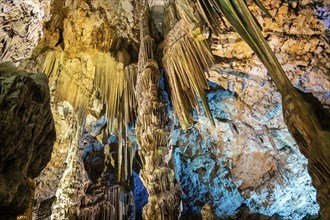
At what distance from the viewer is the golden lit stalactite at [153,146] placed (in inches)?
143

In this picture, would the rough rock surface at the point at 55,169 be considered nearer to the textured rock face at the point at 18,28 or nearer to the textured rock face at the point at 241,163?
the textured rock face at the point at 241,163

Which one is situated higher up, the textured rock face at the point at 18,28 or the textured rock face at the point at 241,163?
the textured rock face at the point at 18,28

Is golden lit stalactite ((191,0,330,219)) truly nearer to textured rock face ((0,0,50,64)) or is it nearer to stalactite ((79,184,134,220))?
textured rock face ((0,0,50,64))

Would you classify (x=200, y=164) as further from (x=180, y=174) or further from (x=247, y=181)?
(x=247, y=181)

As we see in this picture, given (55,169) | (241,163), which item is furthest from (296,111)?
(55,169)

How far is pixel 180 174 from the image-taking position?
6.57 metres

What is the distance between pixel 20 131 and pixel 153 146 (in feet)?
7.12

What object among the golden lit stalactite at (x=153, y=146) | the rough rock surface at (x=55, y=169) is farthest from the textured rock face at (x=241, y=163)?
the rough rock surface at (x=55, y=169)

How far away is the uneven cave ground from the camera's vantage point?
413 cm

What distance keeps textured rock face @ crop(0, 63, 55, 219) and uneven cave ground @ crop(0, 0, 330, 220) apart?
1709 millimetres

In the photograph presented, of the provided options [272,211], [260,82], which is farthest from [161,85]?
[272,211]

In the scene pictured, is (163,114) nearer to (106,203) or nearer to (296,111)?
(296,111)

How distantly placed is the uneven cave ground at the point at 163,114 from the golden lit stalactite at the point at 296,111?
3.65 feet

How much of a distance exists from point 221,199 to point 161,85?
3.18 metres
